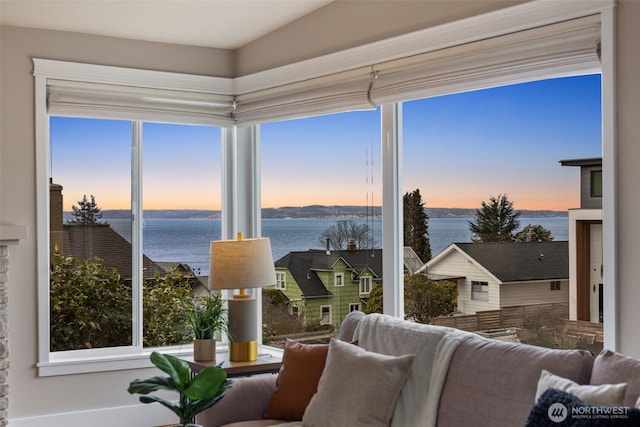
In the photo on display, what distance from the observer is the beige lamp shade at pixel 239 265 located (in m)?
4.23

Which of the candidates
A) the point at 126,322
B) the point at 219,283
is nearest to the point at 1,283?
the point at 126,322

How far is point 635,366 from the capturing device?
8.11ft

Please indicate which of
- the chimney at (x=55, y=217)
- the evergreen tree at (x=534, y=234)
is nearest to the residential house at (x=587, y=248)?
the evergreen tree at (x=534, y=234)

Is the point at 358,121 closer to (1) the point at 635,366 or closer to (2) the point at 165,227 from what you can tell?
(2) the point at 165,227

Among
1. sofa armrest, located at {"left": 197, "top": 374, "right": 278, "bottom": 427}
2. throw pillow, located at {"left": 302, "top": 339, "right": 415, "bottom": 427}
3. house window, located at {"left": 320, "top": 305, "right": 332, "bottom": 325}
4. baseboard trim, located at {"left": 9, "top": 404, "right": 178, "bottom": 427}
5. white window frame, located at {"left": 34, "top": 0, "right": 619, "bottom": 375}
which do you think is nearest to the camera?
throw pillow, located at {"left": 302, "top": 339, "right": 415, "bottom": 427}

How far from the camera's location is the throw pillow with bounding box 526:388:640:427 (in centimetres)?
216

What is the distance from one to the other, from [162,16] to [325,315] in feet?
7.08

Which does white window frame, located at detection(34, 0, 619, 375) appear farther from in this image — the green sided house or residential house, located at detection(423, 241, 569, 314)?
residential house, located at detection(423, 241, 569, 314)

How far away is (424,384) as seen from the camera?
3141 mm

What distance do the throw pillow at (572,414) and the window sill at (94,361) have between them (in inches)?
130

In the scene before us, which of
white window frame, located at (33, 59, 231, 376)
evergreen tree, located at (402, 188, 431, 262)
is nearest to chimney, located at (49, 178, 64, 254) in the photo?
white window frame, located at (33, 59, 231, 376)

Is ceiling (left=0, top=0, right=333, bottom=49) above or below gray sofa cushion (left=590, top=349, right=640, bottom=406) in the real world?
above

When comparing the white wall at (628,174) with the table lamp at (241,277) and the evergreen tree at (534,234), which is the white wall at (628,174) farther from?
the table lamp at (241,277)

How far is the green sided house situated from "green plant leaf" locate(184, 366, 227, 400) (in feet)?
7.12
